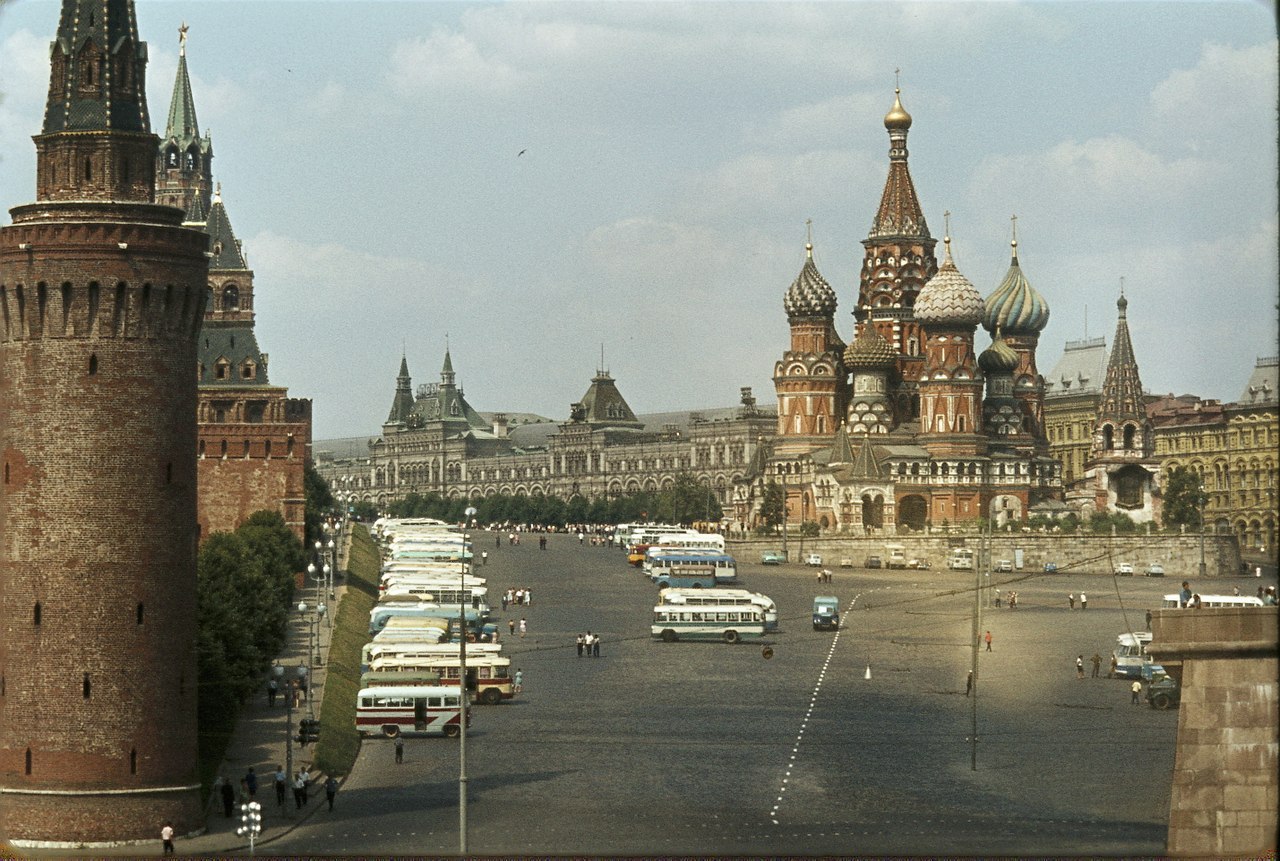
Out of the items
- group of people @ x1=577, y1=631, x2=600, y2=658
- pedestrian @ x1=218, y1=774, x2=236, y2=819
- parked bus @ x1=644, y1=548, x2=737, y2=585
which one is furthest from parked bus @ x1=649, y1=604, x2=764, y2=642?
pedestrian @ x1=218, y1=774, x2=236, y2=819

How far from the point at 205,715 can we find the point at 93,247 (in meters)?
20.4

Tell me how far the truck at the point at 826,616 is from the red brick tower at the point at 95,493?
2509 inches

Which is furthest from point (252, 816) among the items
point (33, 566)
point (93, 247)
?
point (93, 247)

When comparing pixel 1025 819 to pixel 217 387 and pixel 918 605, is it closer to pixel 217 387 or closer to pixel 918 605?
pixel 918 605

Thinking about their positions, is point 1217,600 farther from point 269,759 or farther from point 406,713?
point 269,759

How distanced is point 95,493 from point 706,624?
200ft

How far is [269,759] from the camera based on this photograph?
265ft

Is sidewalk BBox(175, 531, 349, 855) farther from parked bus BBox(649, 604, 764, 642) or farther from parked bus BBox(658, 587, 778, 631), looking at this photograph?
parked bus BBox(658, 587, 778, 631)

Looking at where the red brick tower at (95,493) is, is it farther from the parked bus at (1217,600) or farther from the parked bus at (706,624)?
the parked bus at (706,624)

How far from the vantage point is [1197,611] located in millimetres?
54438

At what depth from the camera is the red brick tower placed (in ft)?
218

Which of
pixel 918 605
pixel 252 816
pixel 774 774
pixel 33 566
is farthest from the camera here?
pixel 918 605

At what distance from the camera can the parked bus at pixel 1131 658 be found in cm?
10606

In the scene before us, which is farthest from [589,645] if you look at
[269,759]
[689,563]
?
[689,563]
